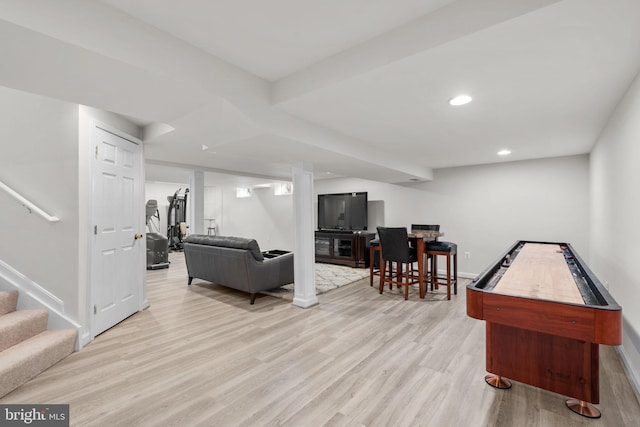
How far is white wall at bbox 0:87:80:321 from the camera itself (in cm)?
270

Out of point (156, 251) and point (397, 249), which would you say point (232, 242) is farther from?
point (156, 251)

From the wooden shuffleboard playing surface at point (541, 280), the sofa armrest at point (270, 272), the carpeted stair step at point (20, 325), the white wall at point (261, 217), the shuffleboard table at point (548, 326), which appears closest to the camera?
the shuffleboard table at point (548, 326)

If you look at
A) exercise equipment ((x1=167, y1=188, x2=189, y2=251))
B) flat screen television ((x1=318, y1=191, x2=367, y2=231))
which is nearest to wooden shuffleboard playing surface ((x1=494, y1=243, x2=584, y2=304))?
flat screen television ((x1=318, y1=191, x2=367, y2=231))

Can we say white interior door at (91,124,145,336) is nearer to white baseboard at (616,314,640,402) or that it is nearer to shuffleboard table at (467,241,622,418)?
shuffleboard table at (467,241,622,418)

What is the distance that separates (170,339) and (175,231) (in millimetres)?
7560

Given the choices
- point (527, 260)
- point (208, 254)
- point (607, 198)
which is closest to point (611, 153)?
point (607, 198)

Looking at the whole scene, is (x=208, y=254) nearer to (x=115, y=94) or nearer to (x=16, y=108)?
(x=16, y=108)

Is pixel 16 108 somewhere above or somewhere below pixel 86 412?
above

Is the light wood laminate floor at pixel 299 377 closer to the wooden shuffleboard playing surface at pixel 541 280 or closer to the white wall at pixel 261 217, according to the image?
the wooden shuffleboard playing surface at pixel 541 280

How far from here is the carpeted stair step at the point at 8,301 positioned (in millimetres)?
2534

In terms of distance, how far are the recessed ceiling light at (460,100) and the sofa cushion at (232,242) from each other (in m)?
2.93

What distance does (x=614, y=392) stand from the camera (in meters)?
2.05

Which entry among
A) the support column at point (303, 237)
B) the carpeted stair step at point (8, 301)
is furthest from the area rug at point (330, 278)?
the carpeted stair step at point (8, 301)

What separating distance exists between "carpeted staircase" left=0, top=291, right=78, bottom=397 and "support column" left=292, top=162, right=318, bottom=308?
93.7 inches
